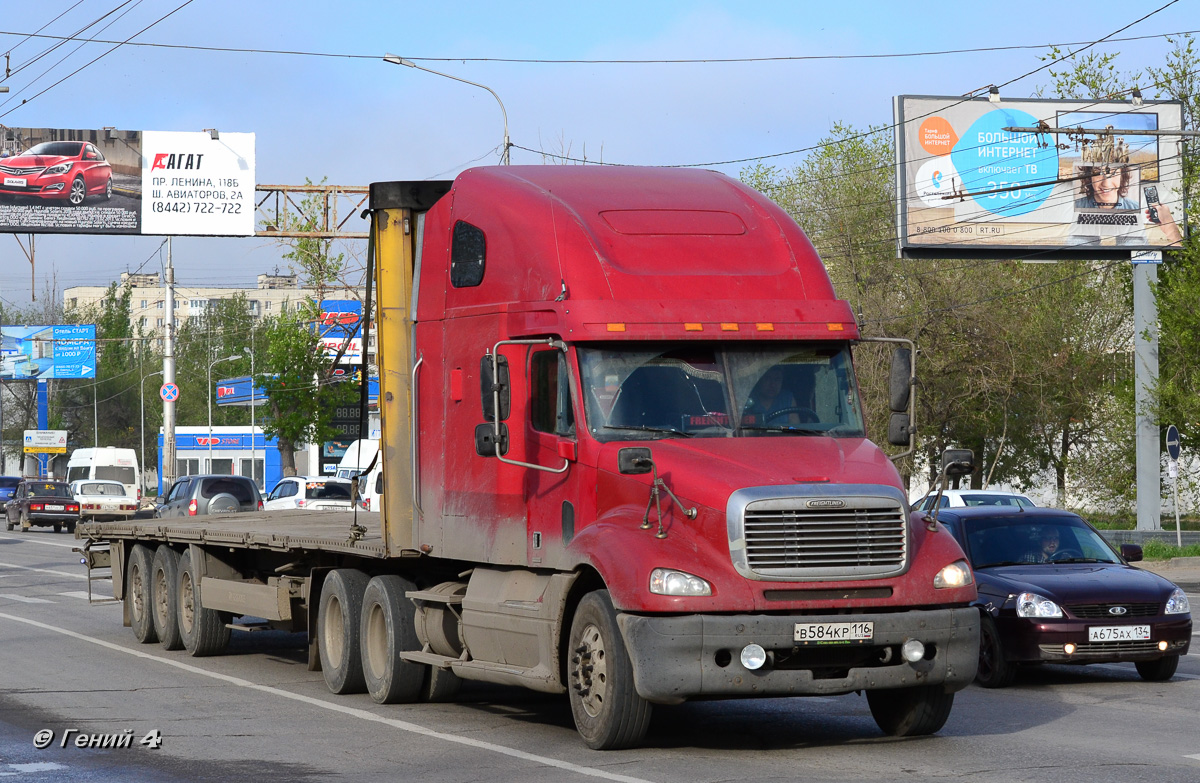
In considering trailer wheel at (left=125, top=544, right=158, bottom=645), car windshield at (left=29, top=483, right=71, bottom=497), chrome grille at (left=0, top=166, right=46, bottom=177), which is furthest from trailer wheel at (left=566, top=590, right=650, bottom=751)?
car windshield at (left=29, top=483, right=71, bottom=497)

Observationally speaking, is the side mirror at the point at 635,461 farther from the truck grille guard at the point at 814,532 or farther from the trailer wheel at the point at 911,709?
the trailer wheel at the point at 911,709

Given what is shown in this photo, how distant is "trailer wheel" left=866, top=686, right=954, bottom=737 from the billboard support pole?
1063 inches

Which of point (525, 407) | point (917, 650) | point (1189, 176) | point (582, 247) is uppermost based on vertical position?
point (1189, 176)

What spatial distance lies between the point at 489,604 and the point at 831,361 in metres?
2.80

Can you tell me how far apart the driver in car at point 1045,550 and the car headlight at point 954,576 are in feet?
14.0

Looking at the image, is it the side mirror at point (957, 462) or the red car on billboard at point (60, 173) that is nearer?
the side mirror at point (957, 462)

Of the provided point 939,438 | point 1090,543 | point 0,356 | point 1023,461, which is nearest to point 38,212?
point 939,438

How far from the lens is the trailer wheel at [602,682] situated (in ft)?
29.9

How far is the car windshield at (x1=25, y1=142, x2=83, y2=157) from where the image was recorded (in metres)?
43.2

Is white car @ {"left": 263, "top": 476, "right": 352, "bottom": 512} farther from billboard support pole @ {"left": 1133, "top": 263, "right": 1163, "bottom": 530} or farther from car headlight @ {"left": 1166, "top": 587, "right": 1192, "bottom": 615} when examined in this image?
car headlight @ {"left": 1166, "top": 587, "right": 1192, "bottom": 615}

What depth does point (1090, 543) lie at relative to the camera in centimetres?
1376

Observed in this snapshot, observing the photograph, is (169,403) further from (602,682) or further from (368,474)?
(602,682)

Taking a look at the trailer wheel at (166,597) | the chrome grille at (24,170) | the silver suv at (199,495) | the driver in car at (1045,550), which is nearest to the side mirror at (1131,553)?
the driver in car at (1045,550)

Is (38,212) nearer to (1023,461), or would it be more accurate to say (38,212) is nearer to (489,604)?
(1023,461)
